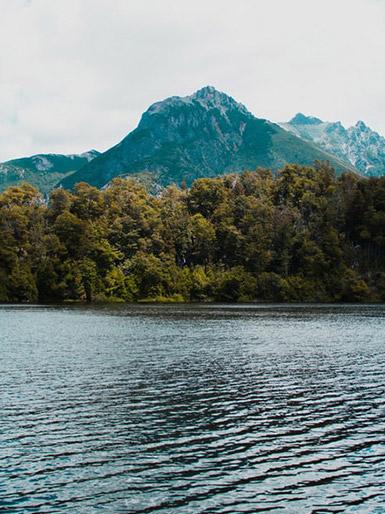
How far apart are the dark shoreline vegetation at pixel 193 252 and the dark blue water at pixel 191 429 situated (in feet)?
382

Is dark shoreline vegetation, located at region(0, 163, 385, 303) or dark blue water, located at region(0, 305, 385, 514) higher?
dark shoreline vegetation, located at region(0, 163, 385, 303)

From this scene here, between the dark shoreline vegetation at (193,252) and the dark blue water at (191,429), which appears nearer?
the dark blue water at (191,429)

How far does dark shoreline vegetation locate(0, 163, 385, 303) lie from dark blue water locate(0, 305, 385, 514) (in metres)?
116

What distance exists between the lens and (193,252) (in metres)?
197

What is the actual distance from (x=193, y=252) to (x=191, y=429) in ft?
555

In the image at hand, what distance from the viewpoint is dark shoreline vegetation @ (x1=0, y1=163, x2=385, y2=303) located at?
572ft

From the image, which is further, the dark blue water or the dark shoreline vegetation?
the dark shoreline vegetation

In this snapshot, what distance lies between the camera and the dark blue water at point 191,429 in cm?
1978

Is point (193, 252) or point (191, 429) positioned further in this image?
point (193, 252)

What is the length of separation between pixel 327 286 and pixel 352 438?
155m

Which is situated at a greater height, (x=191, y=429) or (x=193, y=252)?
(x=193, y=252)

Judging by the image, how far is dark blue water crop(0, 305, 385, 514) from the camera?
64.9 feet

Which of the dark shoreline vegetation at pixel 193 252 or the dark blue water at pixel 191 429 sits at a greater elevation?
the dark shoreline vegetation at pixel 193 252

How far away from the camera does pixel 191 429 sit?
28.7m
